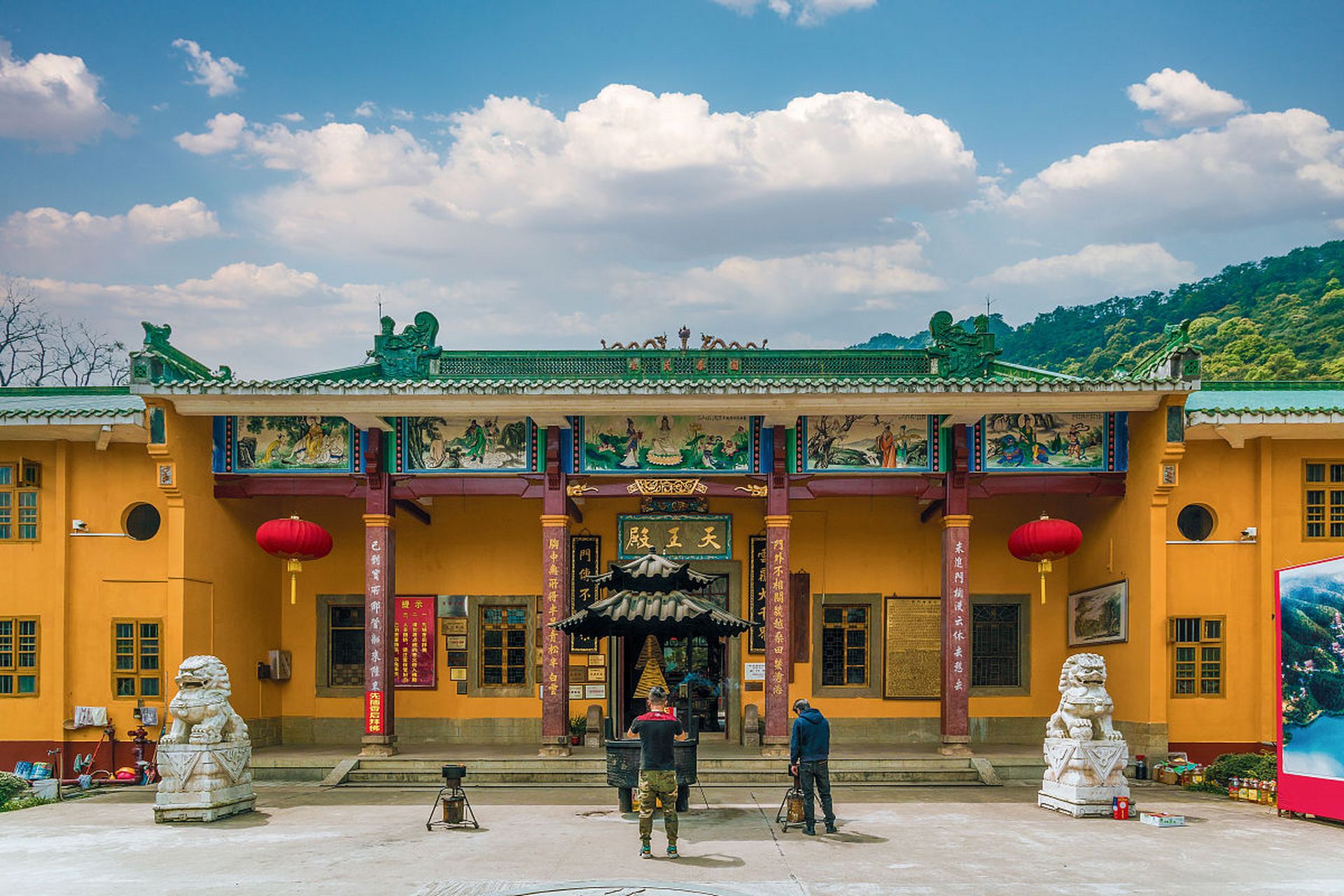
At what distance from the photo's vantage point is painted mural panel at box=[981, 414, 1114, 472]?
46.4ft

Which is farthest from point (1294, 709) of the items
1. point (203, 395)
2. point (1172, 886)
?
point (203, 395)

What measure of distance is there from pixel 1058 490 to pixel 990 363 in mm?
2074

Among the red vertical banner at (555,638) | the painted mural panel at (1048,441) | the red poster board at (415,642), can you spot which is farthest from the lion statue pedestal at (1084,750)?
the red poster board at (415,642)

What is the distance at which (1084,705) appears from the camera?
11.4m

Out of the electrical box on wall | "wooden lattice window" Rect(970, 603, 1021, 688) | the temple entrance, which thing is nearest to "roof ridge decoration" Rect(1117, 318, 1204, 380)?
"wooden lattice window" Rect(970, 603, 1021, 688)

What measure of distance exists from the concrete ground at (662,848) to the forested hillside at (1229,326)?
75.2 ft

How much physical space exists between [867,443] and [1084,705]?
4125mm

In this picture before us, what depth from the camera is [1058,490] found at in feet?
46.7

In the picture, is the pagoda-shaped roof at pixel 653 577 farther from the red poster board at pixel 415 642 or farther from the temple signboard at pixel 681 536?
the red poster board at pixel 415 642

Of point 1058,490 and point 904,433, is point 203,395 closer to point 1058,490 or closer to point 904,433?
point 904,433

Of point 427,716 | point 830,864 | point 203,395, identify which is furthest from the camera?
point 427,716

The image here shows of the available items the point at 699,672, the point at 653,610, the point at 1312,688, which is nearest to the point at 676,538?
the point at 699,672

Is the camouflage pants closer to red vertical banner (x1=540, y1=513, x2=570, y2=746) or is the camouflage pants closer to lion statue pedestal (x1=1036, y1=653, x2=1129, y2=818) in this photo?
lion statue pedestal (x1=1036, y1=653, x2=1129, y2=818)

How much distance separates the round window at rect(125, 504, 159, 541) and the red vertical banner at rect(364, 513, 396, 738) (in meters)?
2.69
